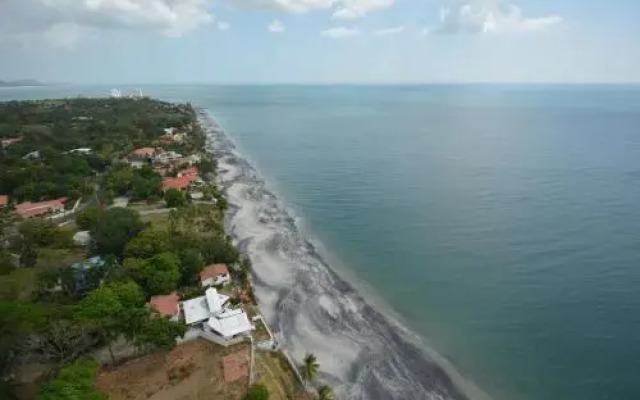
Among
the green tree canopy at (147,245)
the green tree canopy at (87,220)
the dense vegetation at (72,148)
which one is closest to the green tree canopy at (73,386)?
the green tree canopy at (147,245)

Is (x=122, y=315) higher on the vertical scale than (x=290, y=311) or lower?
higher

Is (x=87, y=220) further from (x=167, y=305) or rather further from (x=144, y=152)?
(x=144, y=152)

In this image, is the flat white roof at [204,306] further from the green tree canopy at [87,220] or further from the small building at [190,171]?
the small building at [190,171]

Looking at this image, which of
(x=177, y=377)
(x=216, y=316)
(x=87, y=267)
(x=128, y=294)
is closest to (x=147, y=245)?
(x=87, y=267)

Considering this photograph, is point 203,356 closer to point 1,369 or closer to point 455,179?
point 1,369

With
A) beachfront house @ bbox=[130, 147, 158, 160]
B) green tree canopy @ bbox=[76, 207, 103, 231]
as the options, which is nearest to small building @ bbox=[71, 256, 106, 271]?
green tree canopy @ bbox=[76, 207, 103, 231]

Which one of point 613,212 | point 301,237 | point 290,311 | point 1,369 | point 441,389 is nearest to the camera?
point 1,369

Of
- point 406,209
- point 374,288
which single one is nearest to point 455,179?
point 406,209
